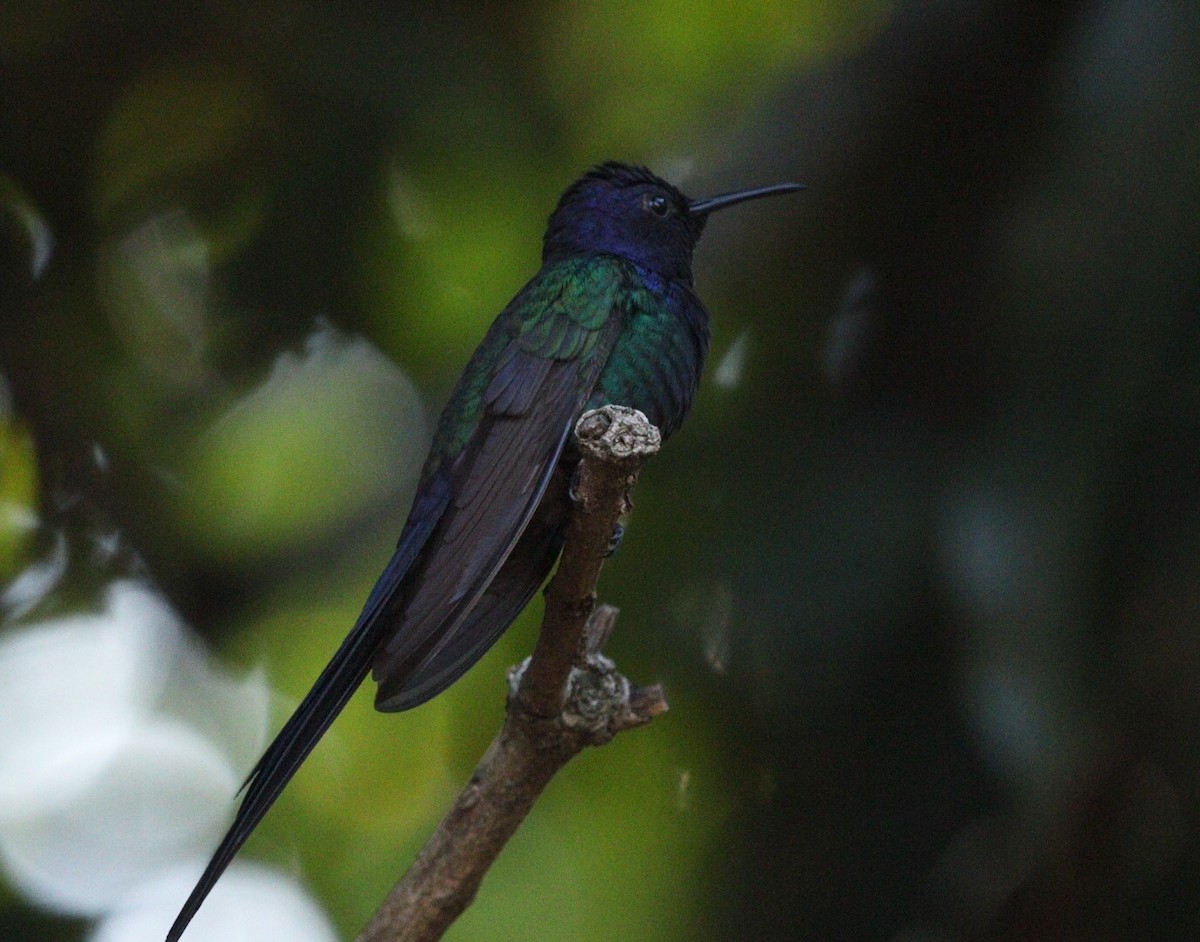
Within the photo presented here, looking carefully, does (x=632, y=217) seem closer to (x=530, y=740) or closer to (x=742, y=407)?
(x=742, y=407)

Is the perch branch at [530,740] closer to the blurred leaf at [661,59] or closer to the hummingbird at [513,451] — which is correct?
the hummingbird at [513,451]

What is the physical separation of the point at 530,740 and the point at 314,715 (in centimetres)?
45

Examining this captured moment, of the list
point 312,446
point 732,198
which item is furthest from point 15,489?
point 732,198

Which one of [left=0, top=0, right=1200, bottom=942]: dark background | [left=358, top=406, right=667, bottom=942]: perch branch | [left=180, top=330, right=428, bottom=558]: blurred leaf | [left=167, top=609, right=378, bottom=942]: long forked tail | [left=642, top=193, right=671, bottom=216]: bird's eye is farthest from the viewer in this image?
[left=180, top=330, right=428, bottom=558]: blurred leaf

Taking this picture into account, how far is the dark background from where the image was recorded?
3.25 m

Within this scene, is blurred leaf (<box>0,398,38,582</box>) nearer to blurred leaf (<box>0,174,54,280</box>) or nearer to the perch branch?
blurred leaf (<box>0,174,54,280</box>)

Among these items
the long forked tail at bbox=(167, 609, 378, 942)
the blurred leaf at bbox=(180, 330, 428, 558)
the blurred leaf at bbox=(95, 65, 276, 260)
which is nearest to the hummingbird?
the long forked tail at bbox=(167, 609, 378, 942)

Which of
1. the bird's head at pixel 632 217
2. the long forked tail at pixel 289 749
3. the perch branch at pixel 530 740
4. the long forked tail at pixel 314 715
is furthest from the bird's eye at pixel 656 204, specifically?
the long forked tail at pixel 289 749

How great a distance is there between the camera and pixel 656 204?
4125mm

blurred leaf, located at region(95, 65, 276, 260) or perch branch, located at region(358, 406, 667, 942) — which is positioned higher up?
blurred leaf, located at region(95, 65, 276, 260)

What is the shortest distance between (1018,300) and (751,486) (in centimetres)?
94

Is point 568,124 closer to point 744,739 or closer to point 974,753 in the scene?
point 744,739

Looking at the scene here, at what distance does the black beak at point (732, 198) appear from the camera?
13.1 feet

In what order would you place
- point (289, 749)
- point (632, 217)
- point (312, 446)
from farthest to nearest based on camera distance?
point (312, 446) → point (632, 217) → point (289, 749)
